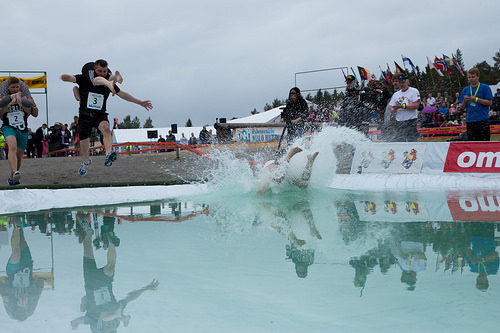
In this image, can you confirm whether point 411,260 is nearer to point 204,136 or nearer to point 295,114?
point 295,114

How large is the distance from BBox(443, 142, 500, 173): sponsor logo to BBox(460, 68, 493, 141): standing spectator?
0.40 m

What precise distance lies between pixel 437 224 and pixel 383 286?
2.16m

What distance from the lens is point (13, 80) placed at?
7730 mm

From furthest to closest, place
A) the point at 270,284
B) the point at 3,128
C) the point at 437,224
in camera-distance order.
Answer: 1. the point at 3,128
2. the point at 437,224
3. the point at 270,284

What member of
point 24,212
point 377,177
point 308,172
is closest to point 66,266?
point 24,212


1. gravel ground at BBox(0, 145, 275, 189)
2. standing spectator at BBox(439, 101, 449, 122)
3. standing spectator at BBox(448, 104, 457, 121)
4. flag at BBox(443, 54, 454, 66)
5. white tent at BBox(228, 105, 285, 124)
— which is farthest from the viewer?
white tent at BBox(228, 105, 285, 124)

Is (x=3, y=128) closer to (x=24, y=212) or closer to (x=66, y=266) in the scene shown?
(x=24, y=212)

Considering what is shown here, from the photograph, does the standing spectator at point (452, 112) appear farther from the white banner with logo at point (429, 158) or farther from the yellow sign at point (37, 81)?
the yellow sign at point (37, 81)

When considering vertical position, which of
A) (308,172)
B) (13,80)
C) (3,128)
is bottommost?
(308,172)

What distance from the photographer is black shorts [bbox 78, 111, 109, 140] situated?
7.74 m

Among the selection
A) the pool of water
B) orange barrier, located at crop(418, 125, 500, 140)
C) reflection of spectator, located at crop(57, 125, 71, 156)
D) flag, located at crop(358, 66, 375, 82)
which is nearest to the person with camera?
the pool of water

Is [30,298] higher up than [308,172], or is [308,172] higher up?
[308,172]

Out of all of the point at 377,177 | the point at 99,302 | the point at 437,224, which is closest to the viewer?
the point at 99,302

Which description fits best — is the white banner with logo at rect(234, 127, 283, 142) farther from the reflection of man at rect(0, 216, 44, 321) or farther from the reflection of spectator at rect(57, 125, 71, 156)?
the reflection of man at rect(0, 216, 44, 321)
